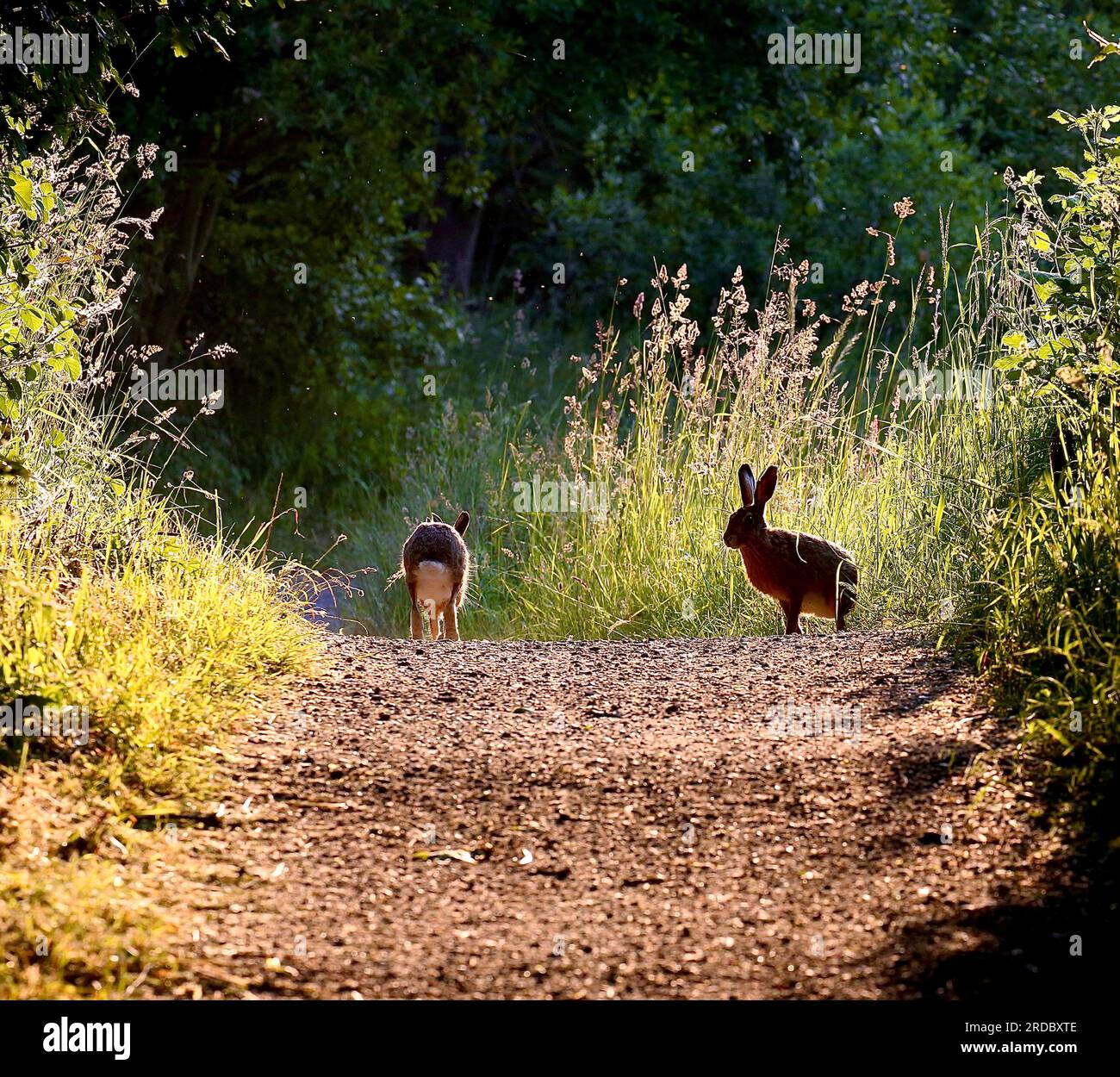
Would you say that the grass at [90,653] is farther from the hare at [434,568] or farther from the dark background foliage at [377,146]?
the dark background foliage at [377,146]

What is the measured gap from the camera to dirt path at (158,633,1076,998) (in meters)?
3.28

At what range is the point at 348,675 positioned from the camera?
5.61 m

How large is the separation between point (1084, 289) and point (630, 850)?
2.79 metres

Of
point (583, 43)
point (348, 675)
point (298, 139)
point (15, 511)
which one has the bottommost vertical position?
point (348, 675)

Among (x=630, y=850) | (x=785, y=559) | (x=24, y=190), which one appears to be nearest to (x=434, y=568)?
(x=785, y=559)

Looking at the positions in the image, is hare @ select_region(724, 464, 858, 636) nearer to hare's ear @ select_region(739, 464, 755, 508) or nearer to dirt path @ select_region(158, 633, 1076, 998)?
hare's ear @ select_region(739, 464, 755, 508)

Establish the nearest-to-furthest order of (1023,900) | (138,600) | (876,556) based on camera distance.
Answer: (1023,900)
(138,600)
(876,556)

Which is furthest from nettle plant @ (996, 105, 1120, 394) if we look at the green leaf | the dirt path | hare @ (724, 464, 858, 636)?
the green leaf

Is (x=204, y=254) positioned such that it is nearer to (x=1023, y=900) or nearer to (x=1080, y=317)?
(x=1080, y=317)

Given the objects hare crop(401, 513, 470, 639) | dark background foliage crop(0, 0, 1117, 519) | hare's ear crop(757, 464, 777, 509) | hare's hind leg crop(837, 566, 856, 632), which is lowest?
hare's hind leg crop(837, 566, 856, 632)

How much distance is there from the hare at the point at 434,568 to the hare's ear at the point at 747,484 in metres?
1.60

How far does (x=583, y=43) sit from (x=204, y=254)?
3.58 m

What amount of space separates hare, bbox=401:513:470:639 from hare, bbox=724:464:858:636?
1.52 m
